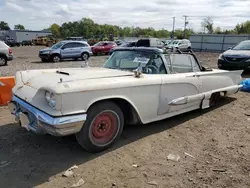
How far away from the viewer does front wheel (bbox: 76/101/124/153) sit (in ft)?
10.9

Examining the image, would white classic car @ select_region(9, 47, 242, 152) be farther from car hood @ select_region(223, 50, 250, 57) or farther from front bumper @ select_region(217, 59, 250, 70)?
car hood @ select_region(223, 50, 250, 57)

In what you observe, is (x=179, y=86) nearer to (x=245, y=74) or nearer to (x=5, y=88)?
(x=5, y=88)

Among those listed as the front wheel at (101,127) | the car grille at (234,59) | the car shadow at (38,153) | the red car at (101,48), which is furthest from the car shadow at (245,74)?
the red car at (101,48)

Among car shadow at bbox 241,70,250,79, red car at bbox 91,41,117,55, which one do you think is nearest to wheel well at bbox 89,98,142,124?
car shadow at bbox 241,70,250,79

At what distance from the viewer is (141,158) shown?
3.49 meters

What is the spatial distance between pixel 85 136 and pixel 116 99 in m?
0.75

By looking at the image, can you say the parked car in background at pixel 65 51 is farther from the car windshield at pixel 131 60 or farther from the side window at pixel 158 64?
the side window at pixel 158 64

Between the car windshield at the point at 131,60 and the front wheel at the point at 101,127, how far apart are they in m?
1.10

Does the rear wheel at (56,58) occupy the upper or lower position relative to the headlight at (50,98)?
lower

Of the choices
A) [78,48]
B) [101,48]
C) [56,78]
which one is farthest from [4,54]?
[56,78]

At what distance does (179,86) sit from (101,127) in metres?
1.76

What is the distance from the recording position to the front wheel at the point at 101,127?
3.32 meters

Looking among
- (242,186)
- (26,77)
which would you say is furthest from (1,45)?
(242,186)

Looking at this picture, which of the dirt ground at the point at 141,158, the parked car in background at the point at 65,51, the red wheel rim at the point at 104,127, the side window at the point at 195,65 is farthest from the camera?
the parked car in background at the point at 65,51
